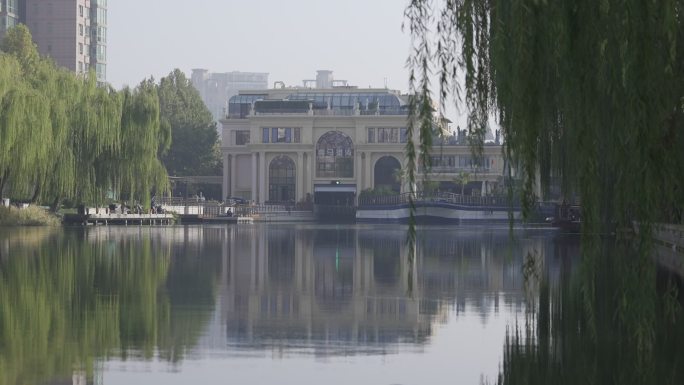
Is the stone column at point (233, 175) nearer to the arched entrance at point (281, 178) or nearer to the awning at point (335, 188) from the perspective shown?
the arched entrance at point (281, 178)

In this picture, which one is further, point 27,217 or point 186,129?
point 186,129

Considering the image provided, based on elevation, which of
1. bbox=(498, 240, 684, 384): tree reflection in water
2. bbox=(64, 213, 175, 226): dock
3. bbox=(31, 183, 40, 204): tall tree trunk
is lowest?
bbox=(498, 240, 684, 384): tree reflection in water

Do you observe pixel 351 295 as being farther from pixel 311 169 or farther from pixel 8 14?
pixel 8 14

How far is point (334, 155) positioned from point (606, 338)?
102460mm

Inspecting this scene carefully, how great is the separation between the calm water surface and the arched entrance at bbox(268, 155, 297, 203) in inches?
3373

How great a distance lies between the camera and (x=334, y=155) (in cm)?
11744

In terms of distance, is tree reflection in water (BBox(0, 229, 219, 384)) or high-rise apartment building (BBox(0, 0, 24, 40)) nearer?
tree reflection in water (BBox(0, 229, 219, 384))

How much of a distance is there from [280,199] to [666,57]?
10878 cm

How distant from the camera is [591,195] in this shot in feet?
28.7

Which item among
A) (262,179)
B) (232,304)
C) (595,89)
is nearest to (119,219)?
(262,179)

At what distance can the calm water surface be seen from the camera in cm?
1244

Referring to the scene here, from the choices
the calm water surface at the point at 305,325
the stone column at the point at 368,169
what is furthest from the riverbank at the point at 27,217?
the stone column at the point at 368,169

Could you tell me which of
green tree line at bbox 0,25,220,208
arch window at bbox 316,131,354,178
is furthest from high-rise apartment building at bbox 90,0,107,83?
green tree line at bbox 0,25,220,208

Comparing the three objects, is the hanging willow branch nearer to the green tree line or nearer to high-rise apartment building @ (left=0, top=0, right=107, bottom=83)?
the green tree line
